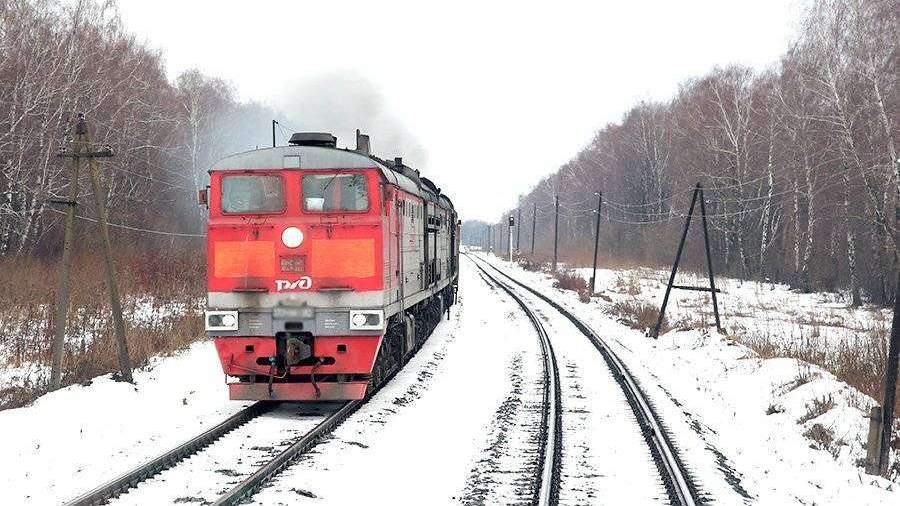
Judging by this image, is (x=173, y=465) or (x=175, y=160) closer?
(x=173, y=465)

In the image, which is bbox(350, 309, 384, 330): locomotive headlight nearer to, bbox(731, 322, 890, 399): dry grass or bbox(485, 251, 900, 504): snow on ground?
bbox(485, 251, 900, 504): snow on ground

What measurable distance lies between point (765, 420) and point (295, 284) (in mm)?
6844

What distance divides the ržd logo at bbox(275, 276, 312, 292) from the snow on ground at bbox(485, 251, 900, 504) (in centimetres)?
508

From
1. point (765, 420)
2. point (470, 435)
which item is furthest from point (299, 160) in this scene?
point (765, 420)

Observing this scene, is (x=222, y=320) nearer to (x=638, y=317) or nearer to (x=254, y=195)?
(x=254, y=195)

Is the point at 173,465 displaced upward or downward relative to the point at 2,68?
downward

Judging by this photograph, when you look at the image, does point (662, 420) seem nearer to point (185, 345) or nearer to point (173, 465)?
point (173, 465)

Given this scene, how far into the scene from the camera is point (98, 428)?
8.16 meters

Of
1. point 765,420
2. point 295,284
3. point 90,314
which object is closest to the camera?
point 295,284

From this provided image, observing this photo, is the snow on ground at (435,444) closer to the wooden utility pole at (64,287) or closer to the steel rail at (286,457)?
the steel rail at (286,457)

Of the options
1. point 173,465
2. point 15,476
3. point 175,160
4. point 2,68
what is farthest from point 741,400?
point 175,160

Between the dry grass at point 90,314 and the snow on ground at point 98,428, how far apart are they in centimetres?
89

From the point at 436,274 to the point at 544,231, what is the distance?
9536 cm

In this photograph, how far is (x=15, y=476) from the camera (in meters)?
6.44
